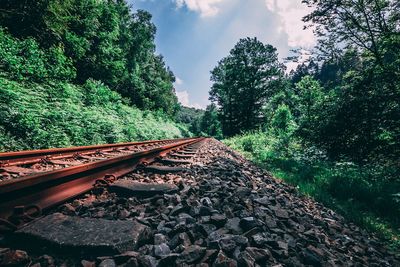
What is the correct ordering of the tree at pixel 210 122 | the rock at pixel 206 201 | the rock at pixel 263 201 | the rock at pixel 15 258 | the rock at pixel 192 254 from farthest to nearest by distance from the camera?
the tree at pixel 210 122
the rock at pixel 263 201
the rock at pixel 206 201
the rock at pixel 192 254
the rock at pixel 15 258

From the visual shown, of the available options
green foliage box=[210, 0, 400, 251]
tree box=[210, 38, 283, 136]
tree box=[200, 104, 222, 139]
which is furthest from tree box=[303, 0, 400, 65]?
tree box=[200, 104, 222, 139]

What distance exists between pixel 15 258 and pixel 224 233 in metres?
1.36

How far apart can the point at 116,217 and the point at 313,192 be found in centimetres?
420

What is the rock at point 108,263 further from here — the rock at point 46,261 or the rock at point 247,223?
the rock at point 247,223

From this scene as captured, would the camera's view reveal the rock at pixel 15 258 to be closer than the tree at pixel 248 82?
Yes

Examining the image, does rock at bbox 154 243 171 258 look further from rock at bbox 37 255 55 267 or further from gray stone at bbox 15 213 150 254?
rock at bbox 37 255 55 267

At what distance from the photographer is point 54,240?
156 cm

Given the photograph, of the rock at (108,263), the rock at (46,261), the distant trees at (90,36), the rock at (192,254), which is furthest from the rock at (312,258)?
the distant trees at (90,36)

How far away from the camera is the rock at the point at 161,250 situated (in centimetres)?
160

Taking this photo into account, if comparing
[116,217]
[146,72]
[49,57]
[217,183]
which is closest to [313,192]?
[217,183]

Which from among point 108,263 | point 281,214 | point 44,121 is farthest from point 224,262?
point 44,121

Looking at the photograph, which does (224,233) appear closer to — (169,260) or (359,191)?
(169,260)

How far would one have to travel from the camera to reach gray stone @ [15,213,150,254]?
1555 mm

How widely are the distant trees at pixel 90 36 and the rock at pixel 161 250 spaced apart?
10.8 metres
